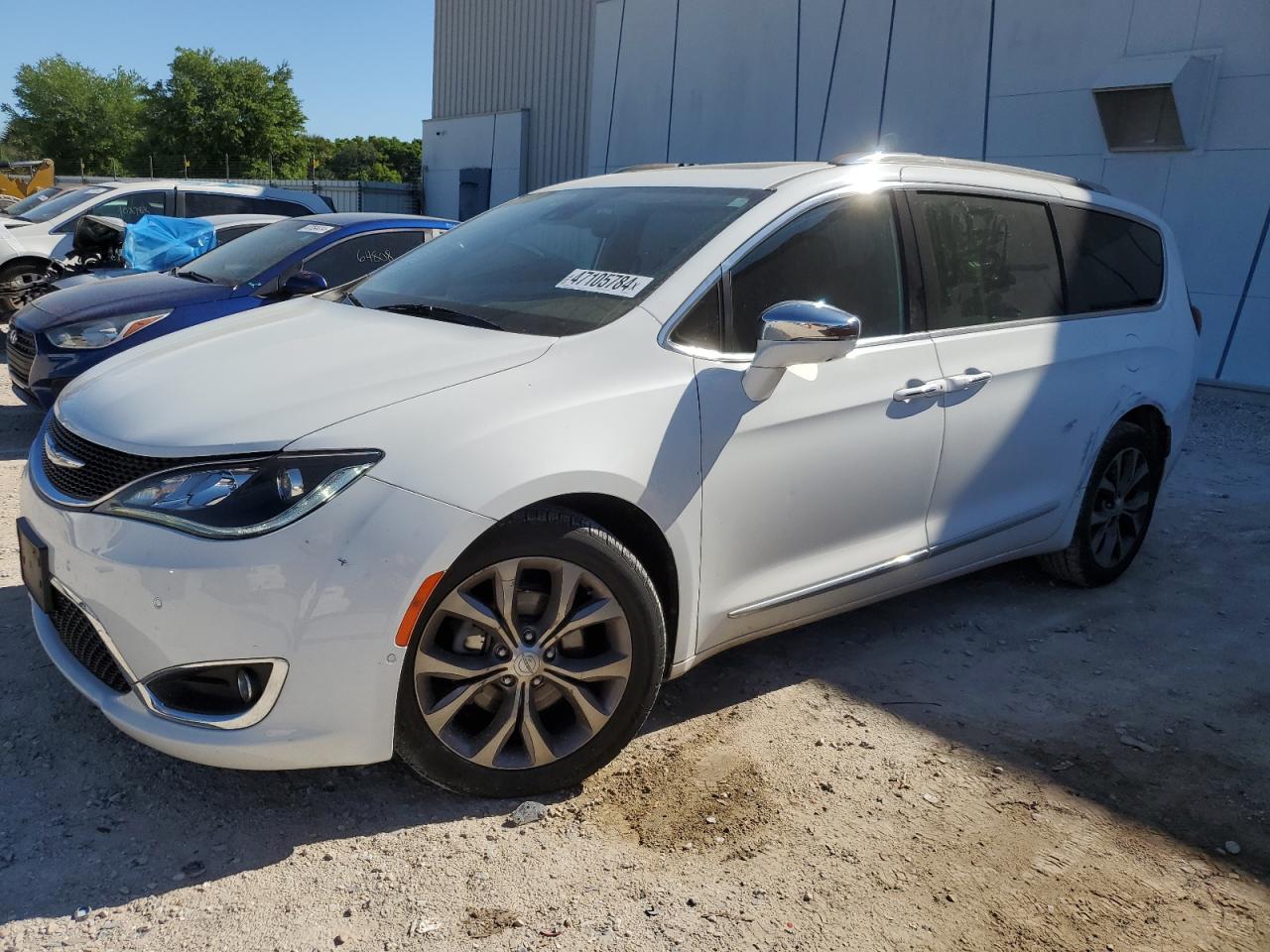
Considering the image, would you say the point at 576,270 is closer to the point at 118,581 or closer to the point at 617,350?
the point at 617,350

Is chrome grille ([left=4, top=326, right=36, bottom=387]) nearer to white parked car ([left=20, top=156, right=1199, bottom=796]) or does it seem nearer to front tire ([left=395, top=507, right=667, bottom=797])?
white parked car ([left=20, top=156, right=1199, bottom=796])

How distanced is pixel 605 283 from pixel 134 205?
397 inches

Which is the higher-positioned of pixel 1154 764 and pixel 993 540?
pixel 993 540

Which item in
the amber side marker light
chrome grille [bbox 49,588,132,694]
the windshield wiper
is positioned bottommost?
chrome grille [bbox 49,588,132,694]

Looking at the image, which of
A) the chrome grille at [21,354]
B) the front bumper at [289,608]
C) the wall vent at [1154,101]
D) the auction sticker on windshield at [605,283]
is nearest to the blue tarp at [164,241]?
the chrome grille at [21,354]

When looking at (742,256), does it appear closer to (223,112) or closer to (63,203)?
(63,203)

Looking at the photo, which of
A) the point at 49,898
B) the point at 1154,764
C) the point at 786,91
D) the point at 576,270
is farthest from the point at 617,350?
the point at 786,91

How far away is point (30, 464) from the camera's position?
2938mm

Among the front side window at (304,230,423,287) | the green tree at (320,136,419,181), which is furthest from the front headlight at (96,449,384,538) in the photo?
the green tree at (320,136,419,181)

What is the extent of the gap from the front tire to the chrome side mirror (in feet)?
2.33

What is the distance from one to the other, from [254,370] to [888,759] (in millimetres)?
2200

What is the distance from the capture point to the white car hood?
249 centimetres

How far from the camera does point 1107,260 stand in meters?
4.40

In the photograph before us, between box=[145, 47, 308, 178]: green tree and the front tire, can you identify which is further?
box=[145, 47, 308, 178]: green tree
